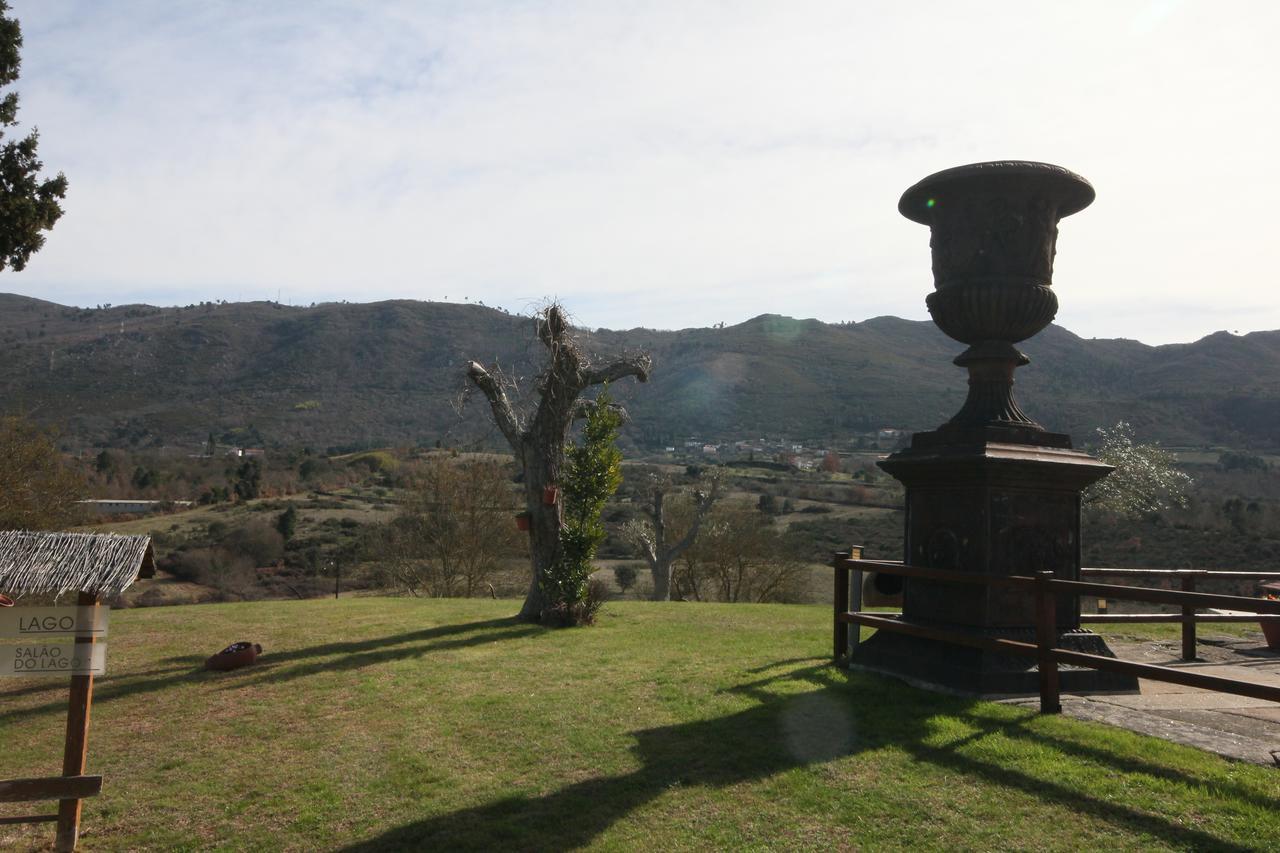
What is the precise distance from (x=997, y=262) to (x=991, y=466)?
1.94 meters

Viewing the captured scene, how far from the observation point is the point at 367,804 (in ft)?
17.9

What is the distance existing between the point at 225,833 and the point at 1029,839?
4.55 m

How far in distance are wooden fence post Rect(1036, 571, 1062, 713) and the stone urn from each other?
1780mm

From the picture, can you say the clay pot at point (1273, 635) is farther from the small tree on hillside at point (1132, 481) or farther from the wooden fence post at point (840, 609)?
the small tree on hillside at point (1132, 481)

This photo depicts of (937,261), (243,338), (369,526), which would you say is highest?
(243,338)

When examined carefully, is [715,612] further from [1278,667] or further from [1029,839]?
[1029,839]

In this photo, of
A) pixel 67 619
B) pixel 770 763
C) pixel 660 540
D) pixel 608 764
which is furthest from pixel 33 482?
pixel 770 763

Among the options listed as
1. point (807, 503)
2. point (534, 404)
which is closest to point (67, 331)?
point (807, 503)

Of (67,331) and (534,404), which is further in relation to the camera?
(67,331)

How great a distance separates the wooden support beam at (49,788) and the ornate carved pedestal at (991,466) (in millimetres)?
6226

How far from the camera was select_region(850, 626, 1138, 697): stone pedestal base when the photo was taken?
23.0ft

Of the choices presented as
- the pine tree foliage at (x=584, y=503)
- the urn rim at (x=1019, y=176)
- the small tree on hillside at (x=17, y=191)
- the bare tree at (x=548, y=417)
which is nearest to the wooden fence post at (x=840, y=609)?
the urn rim at (x=1019, y=176)

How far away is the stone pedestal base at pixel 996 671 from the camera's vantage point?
7012 millimetres

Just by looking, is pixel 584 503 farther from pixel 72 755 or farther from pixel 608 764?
pixel 72 755
